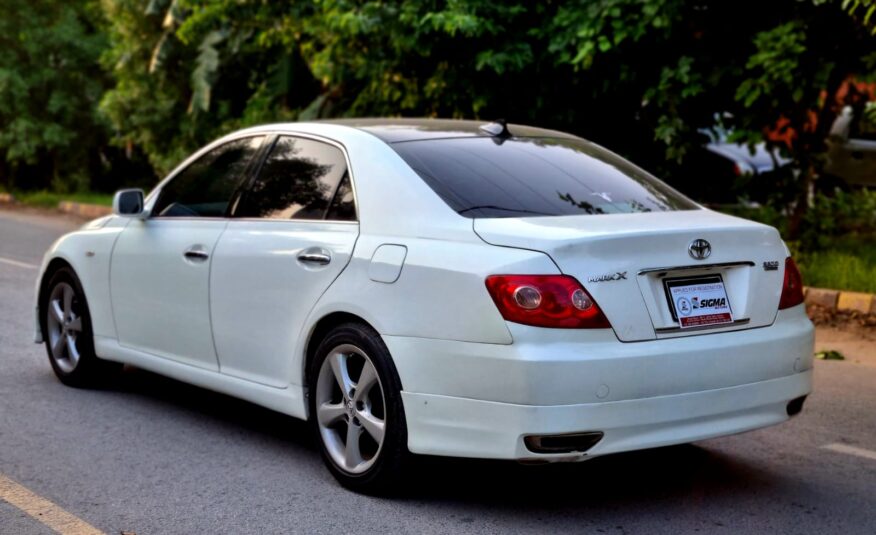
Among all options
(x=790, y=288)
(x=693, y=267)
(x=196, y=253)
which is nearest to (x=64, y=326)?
(x=196, y=253)

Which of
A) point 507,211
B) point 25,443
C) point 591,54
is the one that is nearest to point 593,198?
point 507,211

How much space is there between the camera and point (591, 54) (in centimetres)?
1109

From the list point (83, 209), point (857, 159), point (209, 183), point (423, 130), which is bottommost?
point (83, 209)

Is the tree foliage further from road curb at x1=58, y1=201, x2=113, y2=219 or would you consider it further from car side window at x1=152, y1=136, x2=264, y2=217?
car side window at x1=152, y1=136, x2=264, y2=217

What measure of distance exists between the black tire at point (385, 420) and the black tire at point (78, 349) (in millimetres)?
2258

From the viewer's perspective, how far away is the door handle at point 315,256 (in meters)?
5.03

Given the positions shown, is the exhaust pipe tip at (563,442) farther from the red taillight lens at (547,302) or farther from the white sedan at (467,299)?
the red taillight lens at (547,302)

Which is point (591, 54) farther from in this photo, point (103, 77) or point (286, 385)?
point (103, 77)

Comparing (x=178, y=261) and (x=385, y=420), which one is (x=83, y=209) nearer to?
(x=178, y=261)

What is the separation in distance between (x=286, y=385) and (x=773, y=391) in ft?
6.56

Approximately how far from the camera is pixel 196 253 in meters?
5.83

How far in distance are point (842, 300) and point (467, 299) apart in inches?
243

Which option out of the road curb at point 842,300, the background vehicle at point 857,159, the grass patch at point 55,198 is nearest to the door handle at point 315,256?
the road curb at point 842,300

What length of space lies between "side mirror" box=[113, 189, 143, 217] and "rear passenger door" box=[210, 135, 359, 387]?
78 cm
